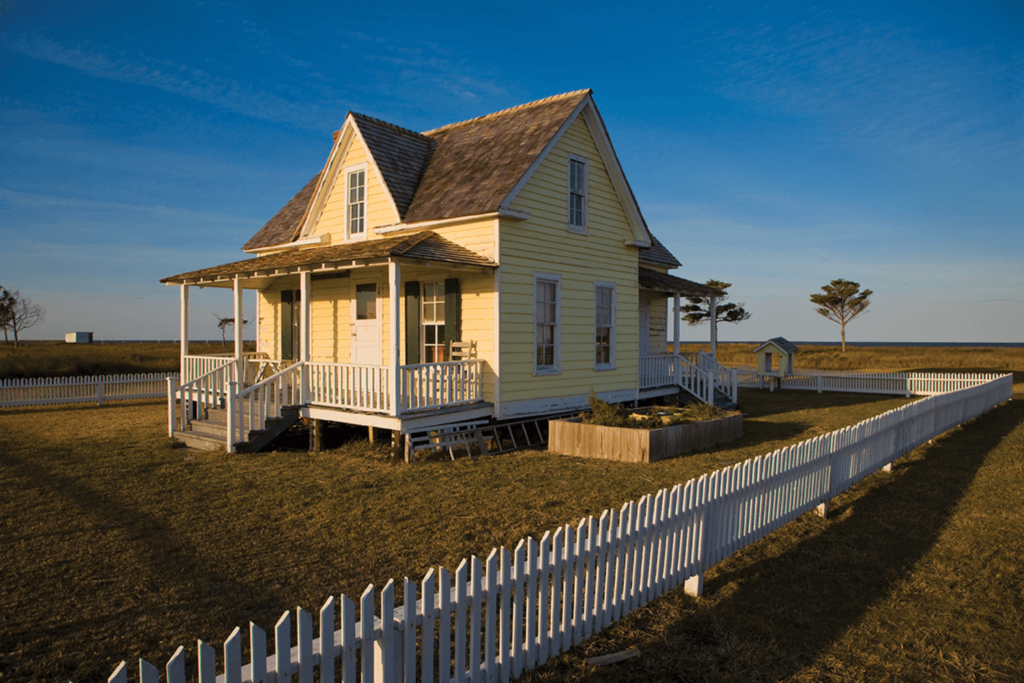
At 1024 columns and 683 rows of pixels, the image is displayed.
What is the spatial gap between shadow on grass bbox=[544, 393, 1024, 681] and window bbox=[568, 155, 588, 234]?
892 cm

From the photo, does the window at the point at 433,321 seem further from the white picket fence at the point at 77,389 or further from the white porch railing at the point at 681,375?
the white picket fence at the point at 77,389

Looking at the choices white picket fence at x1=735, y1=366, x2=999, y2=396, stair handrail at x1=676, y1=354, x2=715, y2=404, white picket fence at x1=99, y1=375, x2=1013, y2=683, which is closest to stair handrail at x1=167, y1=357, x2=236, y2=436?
white picket fence at x1=99, y1=375, x2=1013, y2=683

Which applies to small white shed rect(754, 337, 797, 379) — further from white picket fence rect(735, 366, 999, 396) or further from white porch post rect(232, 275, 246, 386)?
white porch post rect(232, 275, 246, 386)

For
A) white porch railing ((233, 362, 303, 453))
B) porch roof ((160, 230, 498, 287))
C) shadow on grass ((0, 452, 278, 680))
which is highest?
A: porch roof ((160, 230, 498, 287))

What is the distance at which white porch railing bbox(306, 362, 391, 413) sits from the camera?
1252cm

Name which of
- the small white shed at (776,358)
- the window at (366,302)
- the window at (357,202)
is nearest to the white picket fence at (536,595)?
the window at (366,302)

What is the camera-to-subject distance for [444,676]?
383 cm

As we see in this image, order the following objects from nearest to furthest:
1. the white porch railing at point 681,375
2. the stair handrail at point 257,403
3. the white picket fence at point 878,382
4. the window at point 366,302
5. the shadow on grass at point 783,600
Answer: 1. the shadow on grass at point 783,600
2. the stair handrail at point 257,403
3. the window at point 366,302
4. the white porch railing at point 681,375
5. the white picket fence at point 878,382

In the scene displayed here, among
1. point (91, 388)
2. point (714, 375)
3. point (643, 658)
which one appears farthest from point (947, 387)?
point (91, 388)

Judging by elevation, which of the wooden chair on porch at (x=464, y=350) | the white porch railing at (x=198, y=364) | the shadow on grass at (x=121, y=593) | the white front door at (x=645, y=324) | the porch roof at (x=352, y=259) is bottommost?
the shadow on grass at (x=121, y=593)

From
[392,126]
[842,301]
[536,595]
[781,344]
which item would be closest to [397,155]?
[392,126]

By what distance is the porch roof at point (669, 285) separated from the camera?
1903 centimetres

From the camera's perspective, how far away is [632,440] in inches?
477

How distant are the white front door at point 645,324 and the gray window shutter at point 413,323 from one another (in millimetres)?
9033
